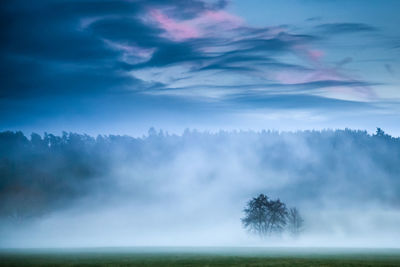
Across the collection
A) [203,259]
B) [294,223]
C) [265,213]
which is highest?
[265,213]

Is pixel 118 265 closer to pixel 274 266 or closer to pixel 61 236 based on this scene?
pixel 274 266

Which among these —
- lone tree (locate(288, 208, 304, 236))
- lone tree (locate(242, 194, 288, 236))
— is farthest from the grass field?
lone tree (locate(288, 208, 304, 236))

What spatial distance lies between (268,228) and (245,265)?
82.8m

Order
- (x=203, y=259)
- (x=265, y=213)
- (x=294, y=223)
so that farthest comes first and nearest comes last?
(x=294, y=223), (x=265, y=213), (x=203, y=259)

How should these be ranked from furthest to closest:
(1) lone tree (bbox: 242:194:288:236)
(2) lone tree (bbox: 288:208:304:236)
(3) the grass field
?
(2) lone tree (bbox: 288:208:304:236)
(1) lone tree (bbox: 242:194:288:236)
(3) the grass field

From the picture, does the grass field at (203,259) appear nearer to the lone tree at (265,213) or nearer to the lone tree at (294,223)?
the lone tree at (265,213)

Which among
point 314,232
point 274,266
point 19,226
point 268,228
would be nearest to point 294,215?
point 268,228

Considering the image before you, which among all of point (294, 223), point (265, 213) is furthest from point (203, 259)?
point (294, 223)

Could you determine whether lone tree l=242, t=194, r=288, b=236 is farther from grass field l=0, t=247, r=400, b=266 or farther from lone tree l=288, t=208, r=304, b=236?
grass field l=0, t=247, r=400, b=266

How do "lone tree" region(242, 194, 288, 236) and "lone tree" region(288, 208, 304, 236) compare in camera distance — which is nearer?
"lone tree" region(242, 194, 288, 236)

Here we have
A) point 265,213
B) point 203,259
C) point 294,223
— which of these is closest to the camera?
point 203,259

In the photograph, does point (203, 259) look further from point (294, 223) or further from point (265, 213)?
point (294, 223)

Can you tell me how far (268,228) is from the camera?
135 meters

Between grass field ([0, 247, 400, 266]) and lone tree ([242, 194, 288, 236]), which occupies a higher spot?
lone tree ([242, 194, 288, 236])
